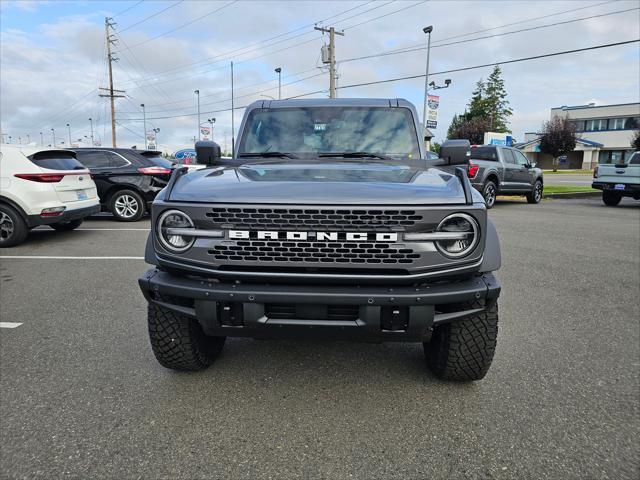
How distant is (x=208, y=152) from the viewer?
3674 millimetres

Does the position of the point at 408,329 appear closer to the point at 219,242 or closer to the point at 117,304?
the point at 219,242

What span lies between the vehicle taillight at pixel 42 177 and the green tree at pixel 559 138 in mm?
65032

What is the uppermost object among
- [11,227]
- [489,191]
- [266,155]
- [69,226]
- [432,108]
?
[432,108]

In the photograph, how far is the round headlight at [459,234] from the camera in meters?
2.23

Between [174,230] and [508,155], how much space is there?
1422 cm

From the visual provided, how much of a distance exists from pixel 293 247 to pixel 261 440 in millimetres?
988

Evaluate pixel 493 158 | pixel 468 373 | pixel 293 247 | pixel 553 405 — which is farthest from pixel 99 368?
pixel 493 158

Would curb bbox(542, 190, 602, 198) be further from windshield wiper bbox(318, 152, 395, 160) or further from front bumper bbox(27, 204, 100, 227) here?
windshield wiper bbox(318, 152, 395, 160)

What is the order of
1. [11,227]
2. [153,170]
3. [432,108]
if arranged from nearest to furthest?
[11,227] → [153,170] → [432,108]

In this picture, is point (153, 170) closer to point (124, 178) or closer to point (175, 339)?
point (124, 178)

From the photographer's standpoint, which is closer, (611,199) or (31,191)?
(31,191)

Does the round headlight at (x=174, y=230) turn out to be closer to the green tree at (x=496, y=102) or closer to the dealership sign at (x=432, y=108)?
the dealership sign at (x=432, y=108)

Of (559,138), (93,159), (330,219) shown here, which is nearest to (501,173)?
(93,159)

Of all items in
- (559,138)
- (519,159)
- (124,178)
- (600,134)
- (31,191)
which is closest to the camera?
(31,191)
